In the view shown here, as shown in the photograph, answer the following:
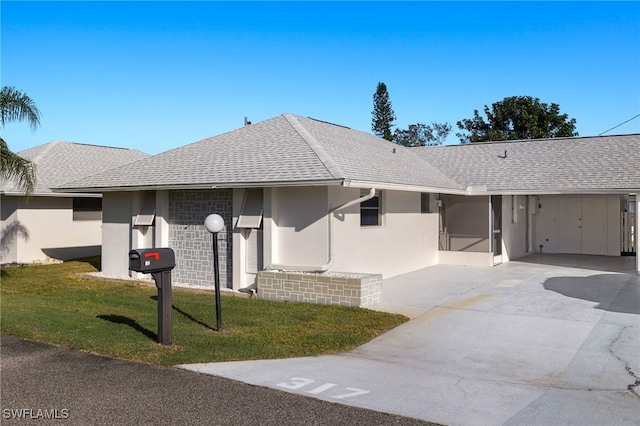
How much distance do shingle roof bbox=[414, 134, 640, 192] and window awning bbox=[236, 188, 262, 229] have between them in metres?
7.68

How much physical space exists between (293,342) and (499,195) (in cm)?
1136

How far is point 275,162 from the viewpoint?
1240 cm

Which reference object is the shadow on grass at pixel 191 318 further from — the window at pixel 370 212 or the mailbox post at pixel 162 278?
the window at pixel 370 212

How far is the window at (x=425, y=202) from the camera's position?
16469 millimetres

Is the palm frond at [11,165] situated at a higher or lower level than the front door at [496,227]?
higher

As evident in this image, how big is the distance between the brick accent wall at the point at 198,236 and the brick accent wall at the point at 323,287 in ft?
6.21

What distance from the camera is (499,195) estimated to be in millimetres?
16953

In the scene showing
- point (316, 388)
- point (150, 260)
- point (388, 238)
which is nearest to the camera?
point (316, 388)

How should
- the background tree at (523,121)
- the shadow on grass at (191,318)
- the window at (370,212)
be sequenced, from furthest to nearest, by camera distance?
the background tree at (523,121), the window at (370,212), the shadow on grass at (191,318)

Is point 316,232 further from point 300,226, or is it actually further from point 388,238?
point 388,238

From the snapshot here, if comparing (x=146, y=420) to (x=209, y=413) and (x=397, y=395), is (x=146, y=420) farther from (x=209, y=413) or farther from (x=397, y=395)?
(x=397, y=395)

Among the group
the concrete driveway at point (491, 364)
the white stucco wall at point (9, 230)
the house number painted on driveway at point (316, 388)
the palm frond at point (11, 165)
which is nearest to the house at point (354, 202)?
the palm frond at point (11, 165)

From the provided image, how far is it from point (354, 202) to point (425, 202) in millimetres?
5879

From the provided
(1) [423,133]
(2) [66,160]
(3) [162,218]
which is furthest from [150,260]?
(1) [423,133]
